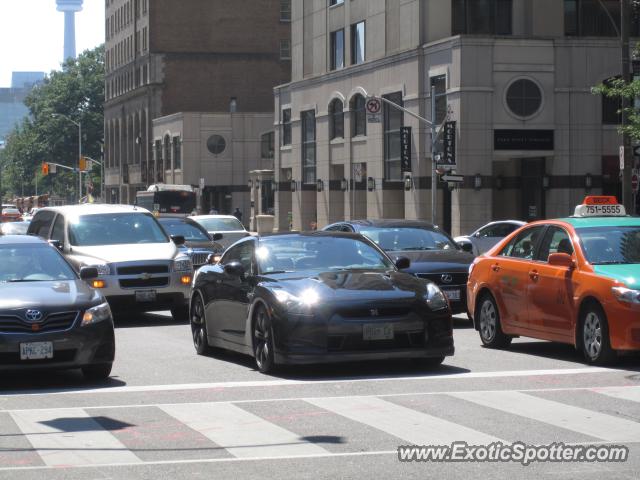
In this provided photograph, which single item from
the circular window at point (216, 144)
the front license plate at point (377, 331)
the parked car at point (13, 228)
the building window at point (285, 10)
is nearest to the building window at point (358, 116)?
the parked car at point (13, 228)

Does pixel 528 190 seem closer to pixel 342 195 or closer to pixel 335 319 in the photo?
pixel 342 195

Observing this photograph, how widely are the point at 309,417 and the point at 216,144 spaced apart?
87.1m

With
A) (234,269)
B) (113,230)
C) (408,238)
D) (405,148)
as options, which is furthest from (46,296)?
(405,148)

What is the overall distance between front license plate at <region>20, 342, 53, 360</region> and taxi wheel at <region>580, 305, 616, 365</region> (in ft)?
17.9

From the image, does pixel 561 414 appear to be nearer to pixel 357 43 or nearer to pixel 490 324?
pixel 490 324

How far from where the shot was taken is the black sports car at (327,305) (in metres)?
12.6

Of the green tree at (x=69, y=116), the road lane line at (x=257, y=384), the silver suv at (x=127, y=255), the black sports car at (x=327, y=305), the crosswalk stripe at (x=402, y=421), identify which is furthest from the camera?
the green tree at (x=69, y=116)

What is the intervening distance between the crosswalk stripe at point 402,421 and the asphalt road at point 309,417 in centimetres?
2

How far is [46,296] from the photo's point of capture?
12.7 meters

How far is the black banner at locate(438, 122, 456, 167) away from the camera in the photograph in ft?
172

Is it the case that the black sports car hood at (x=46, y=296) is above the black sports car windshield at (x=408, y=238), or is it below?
below

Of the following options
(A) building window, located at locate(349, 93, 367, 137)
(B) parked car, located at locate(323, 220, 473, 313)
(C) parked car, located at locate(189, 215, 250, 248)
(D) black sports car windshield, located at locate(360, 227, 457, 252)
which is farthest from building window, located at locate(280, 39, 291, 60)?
(D) black sports car windshield, located at locate(360, 227, 457, 252)

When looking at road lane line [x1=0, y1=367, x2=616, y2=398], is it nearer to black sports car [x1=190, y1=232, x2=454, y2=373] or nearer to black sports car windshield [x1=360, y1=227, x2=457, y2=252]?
black sports car [x1=190, y1=232, x2=454, y2=373]

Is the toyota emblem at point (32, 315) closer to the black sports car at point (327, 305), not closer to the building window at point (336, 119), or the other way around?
the black sports car at point (327, 305)
